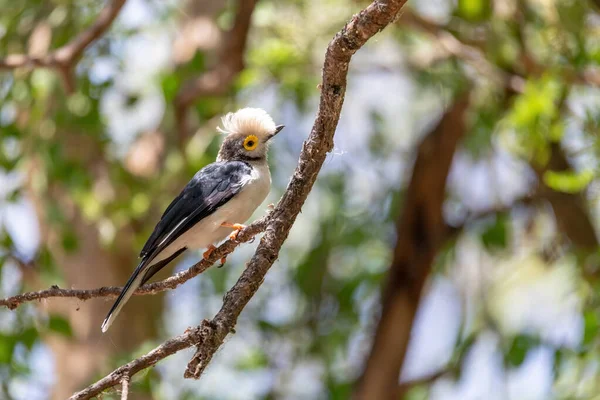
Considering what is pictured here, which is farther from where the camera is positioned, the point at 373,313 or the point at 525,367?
the point at 373,313

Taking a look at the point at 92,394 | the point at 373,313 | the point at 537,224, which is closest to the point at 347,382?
the point at 373,313

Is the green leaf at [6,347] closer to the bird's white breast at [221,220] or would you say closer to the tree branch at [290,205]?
the bird's white breast at [221,220]

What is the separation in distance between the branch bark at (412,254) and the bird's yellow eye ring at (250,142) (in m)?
3.18

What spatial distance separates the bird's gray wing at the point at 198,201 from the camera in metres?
3.79

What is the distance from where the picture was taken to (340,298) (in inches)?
301

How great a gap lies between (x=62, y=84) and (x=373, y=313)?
357 centimetres

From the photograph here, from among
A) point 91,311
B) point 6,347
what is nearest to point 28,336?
point 6,347

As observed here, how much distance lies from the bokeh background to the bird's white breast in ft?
4.26

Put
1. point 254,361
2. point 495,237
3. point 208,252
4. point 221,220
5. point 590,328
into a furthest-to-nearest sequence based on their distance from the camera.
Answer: point 254,361 → point 495,237 → point 590,328 → point 221,220 → point 208,252

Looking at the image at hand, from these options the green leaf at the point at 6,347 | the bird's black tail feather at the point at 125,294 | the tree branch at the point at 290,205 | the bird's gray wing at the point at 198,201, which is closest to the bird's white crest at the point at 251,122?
the bird's gray wing at the point at 198,201

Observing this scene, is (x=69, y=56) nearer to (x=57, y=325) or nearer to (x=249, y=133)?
(x=249, y=133)

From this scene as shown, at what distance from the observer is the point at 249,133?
462cm

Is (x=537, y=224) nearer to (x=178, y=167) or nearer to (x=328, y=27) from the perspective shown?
(x=328, y=27)

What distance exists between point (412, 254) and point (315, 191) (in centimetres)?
178
